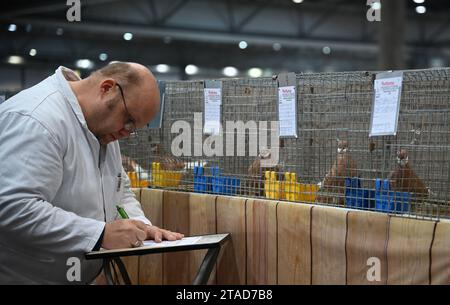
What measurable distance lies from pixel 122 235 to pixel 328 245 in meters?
1.06

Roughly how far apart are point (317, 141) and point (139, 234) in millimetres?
1144

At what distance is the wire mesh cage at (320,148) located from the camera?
265 centimetres

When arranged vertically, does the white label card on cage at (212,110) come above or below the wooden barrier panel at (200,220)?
above

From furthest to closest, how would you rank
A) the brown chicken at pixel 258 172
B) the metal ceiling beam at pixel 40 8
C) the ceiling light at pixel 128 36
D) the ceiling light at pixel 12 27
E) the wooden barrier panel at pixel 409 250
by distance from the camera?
the ceiling light at pixel 128 36
the ceiling light at pixel 12 27
the metal ceiling beam at pixel 40 8
the brown chicken at pixel 258 172
the wooden barrier panel at pixel 409 250

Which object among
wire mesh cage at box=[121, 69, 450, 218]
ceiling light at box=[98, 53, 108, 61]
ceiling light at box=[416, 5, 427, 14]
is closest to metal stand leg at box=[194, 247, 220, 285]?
wire mesh cage at box=[121, 69, 450, 218]

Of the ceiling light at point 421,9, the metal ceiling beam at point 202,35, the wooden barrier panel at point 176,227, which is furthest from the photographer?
the ceiling light at point 421,9

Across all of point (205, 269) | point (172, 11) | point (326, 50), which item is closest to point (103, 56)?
point (172, 11)

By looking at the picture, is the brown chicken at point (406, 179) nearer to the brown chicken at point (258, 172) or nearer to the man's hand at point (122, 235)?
the brown chicken at point (258, 172)

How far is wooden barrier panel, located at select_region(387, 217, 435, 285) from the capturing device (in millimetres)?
2498

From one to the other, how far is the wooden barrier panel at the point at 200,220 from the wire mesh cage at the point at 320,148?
4.1 inches

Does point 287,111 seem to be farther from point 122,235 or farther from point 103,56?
point 103,56

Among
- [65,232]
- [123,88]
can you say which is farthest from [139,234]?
[123,88]

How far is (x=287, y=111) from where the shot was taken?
308cm

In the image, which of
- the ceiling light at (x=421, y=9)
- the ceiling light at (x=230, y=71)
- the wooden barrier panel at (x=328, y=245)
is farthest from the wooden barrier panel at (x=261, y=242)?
the ceiling light at (x=230, y=71)
